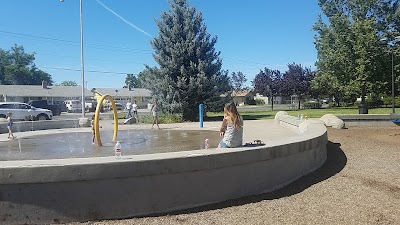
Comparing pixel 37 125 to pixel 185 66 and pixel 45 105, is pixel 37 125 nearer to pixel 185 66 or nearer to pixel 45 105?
pixel 185 66

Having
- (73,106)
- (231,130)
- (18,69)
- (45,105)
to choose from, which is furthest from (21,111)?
(18,69)

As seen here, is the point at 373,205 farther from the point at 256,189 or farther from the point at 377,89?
the point at 377,89

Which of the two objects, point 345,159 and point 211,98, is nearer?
point 345,159

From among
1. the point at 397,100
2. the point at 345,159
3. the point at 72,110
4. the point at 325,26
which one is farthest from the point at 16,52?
the point at 345,159

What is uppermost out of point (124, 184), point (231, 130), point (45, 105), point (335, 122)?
point (45, 105)

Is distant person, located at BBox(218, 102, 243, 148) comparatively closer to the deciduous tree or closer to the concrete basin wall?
the concrete basin wall

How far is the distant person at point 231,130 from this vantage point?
6.25m

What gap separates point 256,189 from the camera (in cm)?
606

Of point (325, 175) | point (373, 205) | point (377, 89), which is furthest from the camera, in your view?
point (377, 89)

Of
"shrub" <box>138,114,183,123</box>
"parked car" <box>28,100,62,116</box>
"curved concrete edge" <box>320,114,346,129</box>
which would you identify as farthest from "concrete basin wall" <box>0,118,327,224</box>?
"parked car" <box>28,100,62,116</box>

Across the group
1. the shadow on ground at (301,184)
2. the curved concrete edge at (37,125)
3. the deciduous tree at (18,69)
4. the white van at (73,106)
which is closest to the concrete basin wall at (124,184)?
the shadow on ground at (301,184)

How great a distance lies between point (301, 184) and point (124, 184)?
→ 3.44m

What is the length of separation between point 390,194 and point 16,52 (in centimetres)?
11382

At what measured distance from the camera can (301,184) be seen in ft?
22.2
